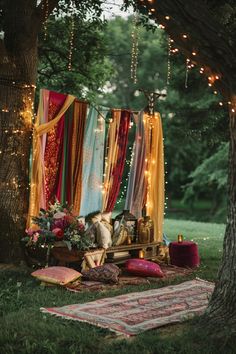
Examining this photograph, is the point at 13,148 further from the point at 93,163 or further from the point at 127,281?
the point at 127,281

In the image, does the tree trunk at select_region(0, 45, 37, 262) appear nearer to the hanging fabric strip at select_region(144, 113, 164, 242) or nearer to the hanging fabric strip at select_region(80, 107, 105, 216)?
the hanging fabric strip at select_region(80, 107, 105, 216)

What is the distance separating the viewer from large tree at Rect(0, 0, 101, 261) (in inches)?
299

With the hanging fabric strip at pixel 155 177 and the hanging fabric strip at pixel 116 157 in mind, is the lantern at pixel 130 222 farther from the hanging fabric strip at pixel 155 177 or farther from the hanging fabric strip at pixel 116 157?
the hanging fabric strip at pixel 155 177

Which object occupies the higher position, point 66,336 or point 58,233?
point 58,233

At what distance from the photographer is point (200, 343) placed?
4480 millimetres

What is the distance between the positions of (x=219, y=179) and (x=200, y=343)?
17.0 meters

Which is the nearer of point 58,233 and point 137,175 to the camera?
point 58,233

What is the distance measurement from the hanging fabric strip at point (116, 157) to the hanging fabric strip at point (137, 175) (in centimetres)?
23

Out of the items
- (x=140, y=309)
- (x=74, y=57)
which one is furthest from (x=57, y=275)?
(x=74, y=57)

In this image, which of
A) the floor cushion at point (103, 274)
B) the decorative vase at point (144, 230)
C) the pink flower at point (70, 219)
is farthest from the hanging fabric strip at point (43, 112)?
the decorative vase at point (144, 230)

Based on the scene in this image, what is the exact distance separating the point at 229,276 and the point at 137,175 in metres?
4.56

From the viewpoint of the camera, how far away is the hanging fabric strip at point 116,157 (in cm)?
870

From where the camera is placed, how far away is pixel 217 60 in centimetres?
462

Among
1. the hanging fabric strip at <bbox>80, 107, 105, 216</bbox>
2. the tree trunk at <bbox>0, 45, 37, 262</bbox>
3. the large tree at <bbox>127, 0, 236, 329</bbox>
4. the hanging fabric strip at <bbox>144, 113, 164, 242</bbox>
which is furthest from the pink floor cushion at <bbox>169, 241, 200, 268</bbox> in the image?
the large tree at <bbox>127, 0, 236, 329</bbox>
